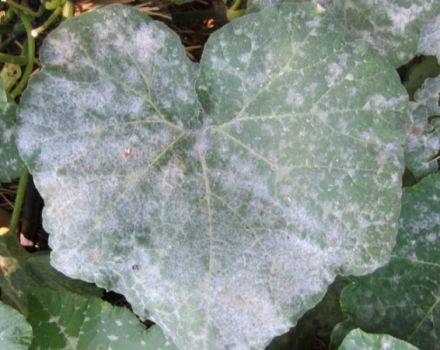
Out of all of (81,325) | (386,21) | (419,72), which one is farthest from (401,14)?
(81,325)

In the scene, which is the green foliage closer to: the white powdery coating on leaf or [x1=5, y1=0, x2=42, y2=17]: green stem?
the white powdery coating on leaf

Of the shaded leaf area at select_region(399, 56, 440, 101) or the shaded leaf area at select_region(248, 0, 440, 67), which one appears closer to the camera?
the shaded leaf area at select_region(248, 0, 440, 67)

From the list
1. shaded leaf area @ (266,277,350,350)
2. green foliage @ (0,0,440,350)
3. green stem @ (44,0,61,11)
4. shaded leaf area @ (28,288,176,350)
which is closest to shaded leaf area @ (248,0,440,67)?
green foliage @ (0,0,440,350)

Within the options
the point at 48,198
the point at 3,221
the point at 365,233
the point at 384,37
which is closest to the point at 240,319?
the point at 365,233

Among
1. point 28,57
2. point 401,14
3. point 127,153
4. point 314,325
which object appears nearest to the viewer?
point 127,153

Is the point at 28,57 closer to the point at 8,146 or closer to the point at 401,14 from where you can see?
the point at 8,146

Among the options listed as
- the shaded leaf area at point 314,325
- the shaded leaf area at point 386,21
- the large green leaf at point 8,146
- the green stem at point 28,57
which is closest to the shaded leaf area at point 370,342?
the shaded leaf area at point 314,325

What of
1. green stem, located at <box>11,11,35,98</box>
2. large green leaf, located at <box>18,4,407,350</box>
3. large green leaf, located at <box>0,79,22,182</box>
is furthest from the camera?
green stem, located at <box>11,11,35,98</box>
